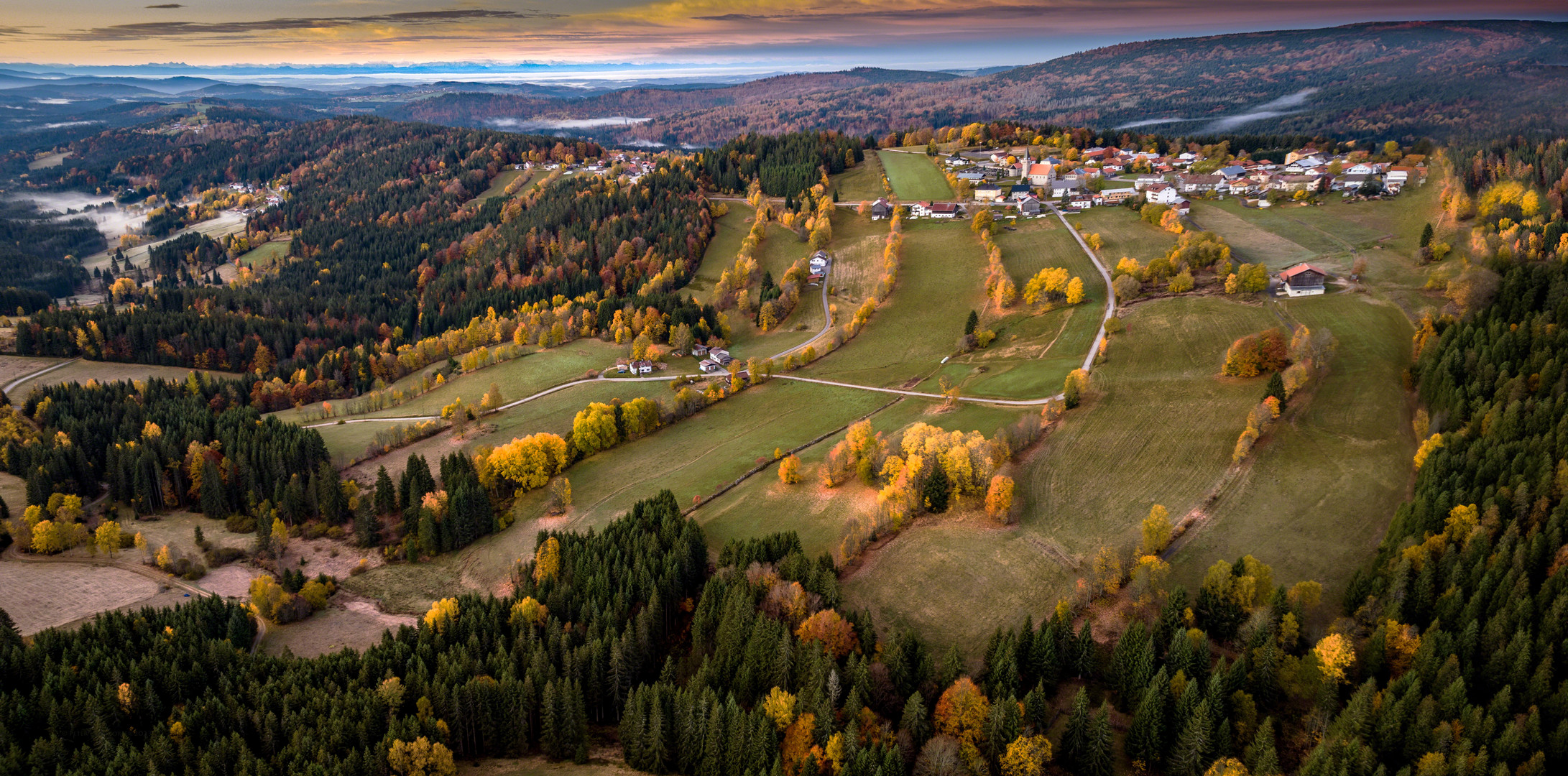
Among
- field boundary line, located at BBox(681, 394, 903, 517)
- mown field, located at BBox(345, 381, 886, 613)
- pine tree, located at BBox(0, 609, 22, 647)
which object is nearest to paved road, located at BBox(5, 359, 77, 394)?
pine tree, located at BBox(0, 609, 22, 647)

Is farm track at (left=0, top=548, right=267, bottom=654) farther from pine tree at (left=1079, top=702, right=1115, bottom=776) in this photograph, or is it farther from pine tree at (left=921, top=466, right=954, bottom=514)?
pine tree at (left=1079, top=702, right=1115, bottom=776)

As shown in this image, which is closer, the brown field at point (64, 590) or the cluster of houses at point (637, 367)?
the brown field at point (64, 590)

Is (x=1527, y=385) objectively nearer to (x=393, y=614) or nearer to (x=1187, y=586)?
(x=1187, y=586)

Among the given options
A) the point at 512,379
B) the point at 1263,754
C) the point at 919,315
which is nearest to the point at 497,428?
the point at 512,379

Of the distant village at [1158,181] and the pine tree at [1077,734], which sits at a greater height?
the distant village at [1158,181]

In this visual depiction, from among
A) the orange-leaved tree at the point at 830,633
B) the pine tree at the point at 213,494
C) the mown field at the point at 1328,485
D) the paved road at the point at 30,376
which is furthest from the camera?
the paved road at the point at 30,376

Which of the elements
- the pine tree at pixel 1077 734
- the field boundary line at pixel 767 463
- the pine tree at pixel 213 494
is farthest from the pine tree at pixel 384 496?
the pine tree at pixel 1077 734

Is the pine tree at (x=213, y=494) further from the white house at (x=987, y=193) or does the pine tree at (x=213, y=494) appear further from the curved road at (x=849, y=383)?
the white house at (x=987, y=193)
